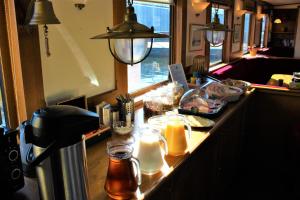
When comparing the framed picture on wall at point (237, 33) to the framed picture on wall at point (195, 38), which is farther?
the framed picture on wall at point (237, 33)

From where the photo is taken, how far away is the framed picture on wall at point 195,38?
3334 millimetres

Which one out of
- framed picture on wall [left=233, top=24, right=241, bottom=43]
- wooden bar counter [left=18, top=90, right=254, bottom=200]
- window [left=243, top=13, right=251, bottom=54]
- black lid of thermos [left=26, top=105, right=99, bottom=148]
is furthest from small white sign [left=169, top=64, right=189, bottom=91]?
window [left=243, top=13, right=251, bottom=54]

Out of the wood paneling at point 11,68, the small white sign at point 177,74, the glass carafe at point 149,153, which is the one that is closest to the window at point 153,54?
the small white sign at point 177,74

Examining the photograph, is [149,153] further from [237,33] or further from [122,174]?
[237,33]

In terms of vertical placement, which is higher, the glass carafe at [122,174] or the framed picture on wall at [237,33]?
the framed picture on wall at [237,33]

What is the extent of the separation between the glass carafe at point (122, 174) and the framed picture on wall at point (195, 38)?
8.35 feet

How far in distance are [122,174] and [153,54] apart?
2013 mm

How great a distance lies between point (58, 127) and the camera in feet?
2.76

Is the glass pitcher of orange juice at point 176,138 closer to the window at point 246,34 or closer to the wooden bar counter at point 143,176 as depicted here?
the wooden bar counter at point 143,176

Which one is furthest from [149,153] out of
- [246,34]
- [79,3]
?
[246,34]

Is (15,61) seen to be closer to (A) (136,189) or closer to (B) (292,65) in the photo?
(A) (136,189)

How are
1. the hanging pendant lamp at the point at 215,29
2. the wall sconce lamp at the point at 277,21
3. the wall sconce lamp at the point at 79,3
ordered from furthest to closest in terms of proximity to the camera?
the wall sconce lamp at the point at 277,21 < the hanging pendant lamp at the point at 215,29 < the wall sconce lamp at the point at 79,3

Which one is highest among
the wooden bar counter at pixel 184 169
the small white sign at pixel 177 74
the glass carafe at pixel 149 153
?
the small white sign at pixel 177 74

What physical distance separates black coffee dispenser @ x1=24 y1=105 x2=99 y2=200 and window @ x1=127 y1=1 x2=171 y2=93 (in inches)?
58.7
